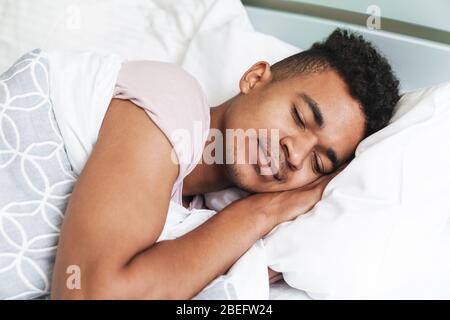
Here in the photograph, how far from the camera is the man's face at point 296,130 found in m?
1.05

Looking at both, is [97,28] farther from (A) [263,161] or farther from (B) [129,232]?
(B) [129,232]

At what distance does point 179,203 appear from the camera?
1.14 meters

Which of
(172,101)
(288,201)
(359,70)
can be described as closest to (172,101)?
(172,101)

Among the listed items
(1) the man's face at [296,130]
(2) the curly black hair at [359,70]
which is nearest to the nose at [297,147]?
(1) the man's face at [296,130]

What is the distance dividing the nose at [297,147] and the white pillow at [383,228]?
3.3 inches

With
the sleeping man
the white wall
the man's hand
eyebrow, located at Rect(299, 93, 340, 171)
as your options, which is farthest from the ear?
the white wall

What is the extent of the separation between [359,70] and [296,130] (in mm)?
213

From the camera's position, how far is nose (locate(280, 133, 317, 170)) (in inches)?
40.7

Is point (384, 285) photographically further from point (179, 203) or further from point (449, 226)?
point (179, 203)

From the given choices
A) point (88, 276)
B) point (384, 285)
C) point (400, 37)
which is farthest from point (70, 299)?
point (400, 37)

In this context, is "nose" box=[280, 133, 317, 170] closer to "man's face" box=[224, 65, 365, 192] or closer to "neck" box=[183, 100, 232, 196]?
"man's face" box=[224, 65, 365, 192]

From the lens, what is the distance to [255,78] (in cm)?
119

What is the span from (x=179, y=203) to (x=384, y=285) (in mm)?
476

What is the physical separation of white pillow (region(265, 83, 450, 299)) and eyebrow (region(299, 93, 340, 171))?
0.25 feet
